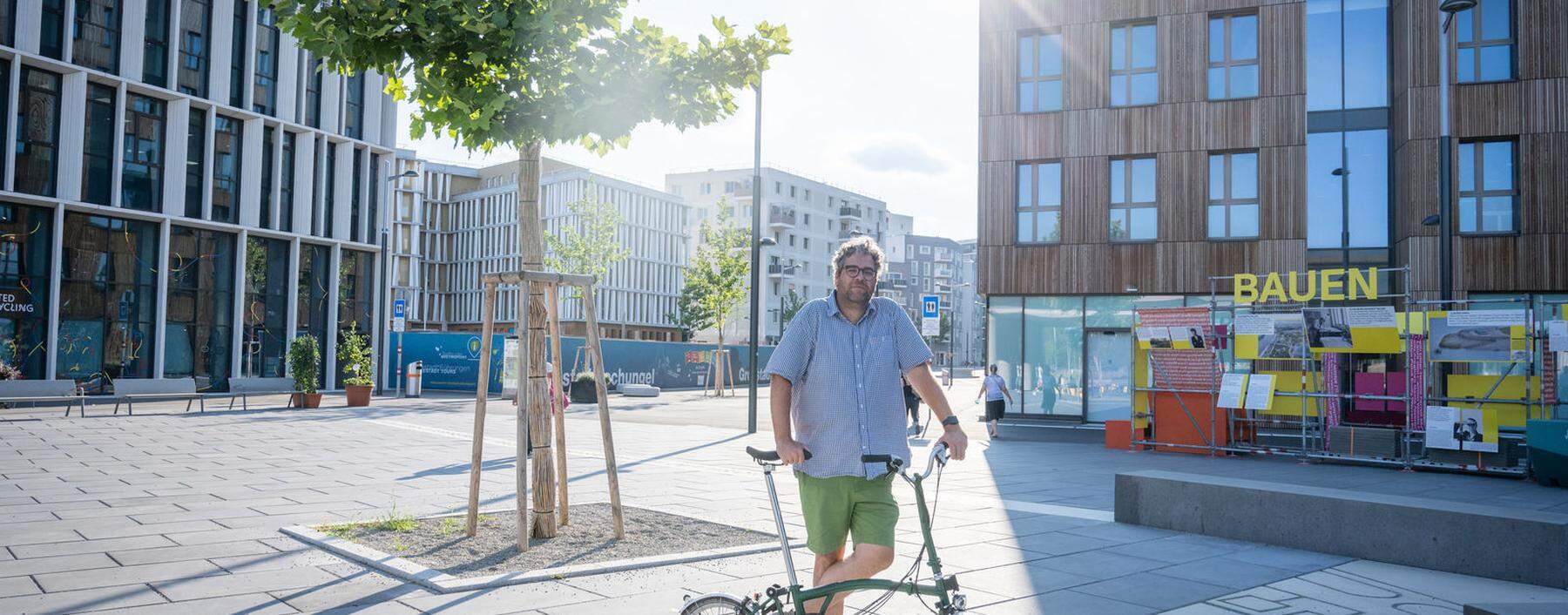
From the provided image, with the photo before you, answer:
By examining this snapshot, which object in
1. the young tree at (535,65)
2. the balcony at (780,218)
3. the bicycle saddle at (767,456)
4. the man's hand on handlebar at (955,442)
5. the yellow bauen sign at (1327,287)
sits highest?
the balcony at (780,218)

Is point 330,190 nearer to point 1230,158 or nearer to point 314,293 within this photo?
point 314,293

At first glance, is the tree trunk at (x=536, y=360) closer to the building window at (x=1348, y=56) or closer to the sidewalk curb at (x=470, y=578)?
the sidewalk curb at (x=470, y=578)

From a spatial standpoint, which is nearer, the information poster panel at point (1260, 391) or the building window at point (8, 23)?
the information poster panel at point (1260, 391)

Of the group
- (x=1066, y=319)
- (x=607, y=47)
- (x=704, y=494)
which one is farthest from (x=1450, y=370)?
(x=607, y=47)

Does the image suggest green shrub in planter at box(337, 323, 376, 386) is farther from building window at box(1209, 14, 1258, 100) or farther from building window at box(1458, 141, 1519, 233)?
building window at box(1458, 141, 1519, 233)

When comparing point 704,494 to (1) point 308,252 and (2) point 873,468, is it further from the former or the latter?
(1) point 308,252

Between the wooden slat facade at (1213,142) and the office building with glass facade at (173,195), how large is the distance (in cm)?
1962

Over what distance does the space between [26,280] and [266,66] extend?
11138 mm

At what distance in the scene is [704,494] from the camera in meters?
9.85

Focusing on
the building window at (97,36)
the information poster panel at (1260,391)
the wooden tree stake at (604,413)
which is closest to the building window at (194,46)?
the building window at (97,36)

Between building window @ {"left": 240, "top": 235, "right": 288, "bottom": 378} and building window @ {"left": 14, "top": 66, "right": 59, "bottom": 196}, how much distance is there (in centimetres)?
683

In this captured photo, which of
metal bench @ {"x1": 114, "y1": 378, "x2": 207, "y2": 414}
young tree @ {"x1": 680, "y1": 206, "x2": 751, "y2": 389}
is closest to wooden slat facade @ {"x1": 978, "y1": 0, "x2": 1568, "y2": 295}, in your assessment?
metal bench @ {"x1": 114, "y1": 378, "x2": 207, "y2": 414}

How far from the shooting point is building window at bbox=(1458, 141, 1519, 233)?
2136cm

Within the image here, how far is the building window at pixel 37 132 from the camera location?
29.4m
